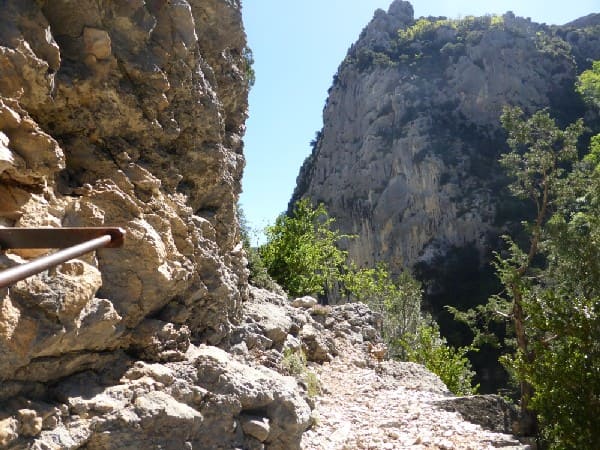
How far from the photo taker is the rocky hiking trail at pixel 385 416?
18.5 ft

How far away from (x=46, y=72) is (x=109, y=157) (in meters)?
0.98

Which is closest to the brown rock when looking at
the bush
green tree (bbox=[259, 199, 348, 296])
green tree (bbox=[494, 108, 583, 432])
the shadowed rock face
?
the shadowed rock face

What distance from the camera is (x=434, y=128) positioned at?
5088cm

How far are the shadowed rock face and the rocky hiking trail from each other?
192 cm

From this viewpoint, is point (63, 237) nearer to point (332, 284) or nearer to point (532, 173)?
point (532, 173)

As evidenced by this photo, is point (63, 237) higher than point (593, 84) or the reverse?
the reverse

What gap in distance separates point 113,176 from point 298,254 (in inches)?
507

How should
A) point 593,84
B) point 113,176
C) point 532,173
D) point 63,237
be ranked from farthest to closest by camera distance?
point 593,84 → point 532,173 → point 113,176 → point 63,237

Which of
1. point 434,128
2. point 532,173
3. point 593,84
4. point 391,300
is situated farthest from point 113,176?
point 434,128

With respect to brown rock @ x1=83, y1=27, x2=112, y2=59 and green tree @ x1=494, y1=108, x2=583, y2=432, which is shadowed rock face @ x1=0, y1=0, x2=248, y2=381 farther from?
green tree @ x1=494, y1=108, x2=583, y2=432

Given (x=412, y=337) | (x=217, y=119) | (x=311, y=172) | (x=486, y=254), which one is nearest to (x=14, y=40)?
(x=217, y=119)

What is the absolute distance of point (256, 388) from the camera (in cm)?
443

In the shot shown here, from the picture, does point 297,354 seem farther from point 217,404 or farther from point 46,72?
point 46,72

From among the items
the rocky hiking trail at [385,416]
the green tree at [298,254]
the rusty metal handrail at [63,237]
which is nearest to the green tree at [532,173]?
the rocky hiking trail at [385,416]
